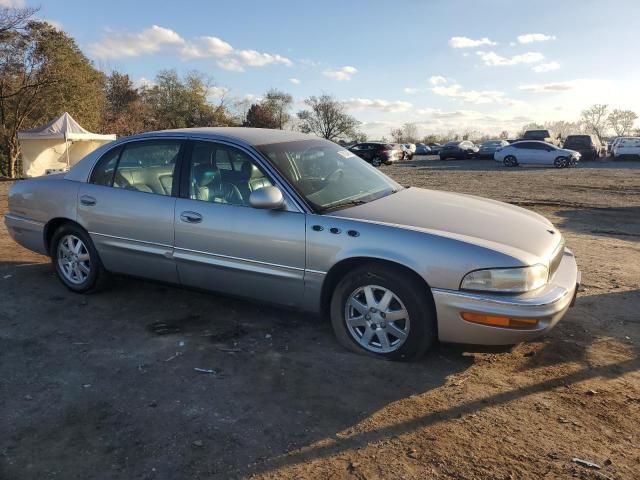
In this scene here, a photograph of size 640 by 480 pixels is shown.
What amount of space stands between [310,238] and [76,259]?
106 inches

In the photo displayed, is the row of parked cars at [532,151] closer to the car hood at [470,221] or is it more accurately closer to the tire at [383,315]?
the car hood at [470,221]

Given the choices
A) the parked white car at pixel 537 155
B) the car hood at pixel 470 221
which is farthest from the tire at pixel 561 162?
the car hood at pixel 470 221

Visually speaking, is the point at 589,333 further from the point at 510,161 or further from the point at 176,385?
the point at 510,161

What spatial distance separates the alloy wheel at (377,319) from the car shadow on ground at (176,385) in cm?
13

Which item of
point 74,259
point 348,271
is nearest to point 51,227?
point 74,259

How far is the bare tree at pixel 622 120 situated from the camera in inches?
4466

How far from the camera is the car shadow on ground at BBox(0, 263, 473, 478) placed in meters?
2.65

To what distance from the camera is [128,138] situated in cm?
485

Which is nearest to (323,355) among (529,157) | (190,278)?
(190,278)

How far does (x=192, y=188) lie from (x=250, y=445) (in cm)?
227

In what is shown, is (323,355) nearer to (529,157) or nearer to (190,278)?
(190,278)

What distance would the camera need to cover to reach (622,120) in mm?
114562

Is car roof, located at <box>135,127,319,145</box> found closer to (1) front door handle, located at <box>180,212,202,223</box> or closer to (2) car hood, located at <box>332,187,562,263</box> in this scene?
(1) front door handle, located at <box>180,212,202,223</box>

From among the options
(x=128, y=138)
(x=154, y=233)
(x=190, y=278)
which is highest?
(x=128, y=138)
